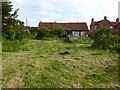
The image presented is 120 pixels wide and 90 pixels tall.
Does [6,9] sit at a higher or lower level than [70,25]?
higher

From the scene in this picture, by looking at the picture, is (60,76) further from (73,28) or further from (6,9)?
(73,28)

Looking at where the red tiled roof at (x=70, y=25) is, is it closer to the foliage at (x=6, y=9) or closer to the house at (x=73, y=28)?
the house at (x=73, y=28)

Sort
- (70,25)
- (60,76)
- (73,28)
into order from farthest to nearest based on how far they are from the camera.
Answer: (70,25) → (73,28) → (60,76)

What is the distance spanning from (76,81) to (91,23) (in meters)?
60.9

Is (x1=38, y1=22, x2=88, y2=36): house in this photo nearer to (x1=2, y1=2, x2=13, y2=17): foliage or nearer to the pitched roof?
the pitched roof

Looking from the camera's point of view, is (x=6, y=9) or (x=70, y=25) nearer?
(x=6, y=9)

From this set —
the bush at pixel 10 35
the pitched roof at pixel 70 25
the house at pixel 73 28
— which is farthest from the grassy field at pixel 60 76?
the pitched roof at pixel 70 25

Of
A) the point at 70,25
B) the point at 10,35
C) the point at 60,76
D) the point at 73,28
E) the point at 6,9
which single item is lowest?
the point at 60,76

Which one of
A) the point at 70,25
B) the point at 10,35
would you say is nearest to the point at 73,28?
the point at 70,25

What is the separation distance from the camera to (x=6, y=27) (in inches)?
1160

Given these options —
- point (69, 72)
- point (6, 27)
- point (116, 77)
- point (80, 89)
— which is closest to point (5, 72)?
point (69, 72)

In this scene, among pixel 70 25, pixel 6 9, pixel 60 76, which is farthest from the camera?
pixel 70 25

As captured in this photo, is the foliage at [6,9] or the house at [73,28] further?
the house at [73,28]

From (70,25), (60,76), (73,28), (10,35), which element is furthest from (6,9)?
(70,25)
